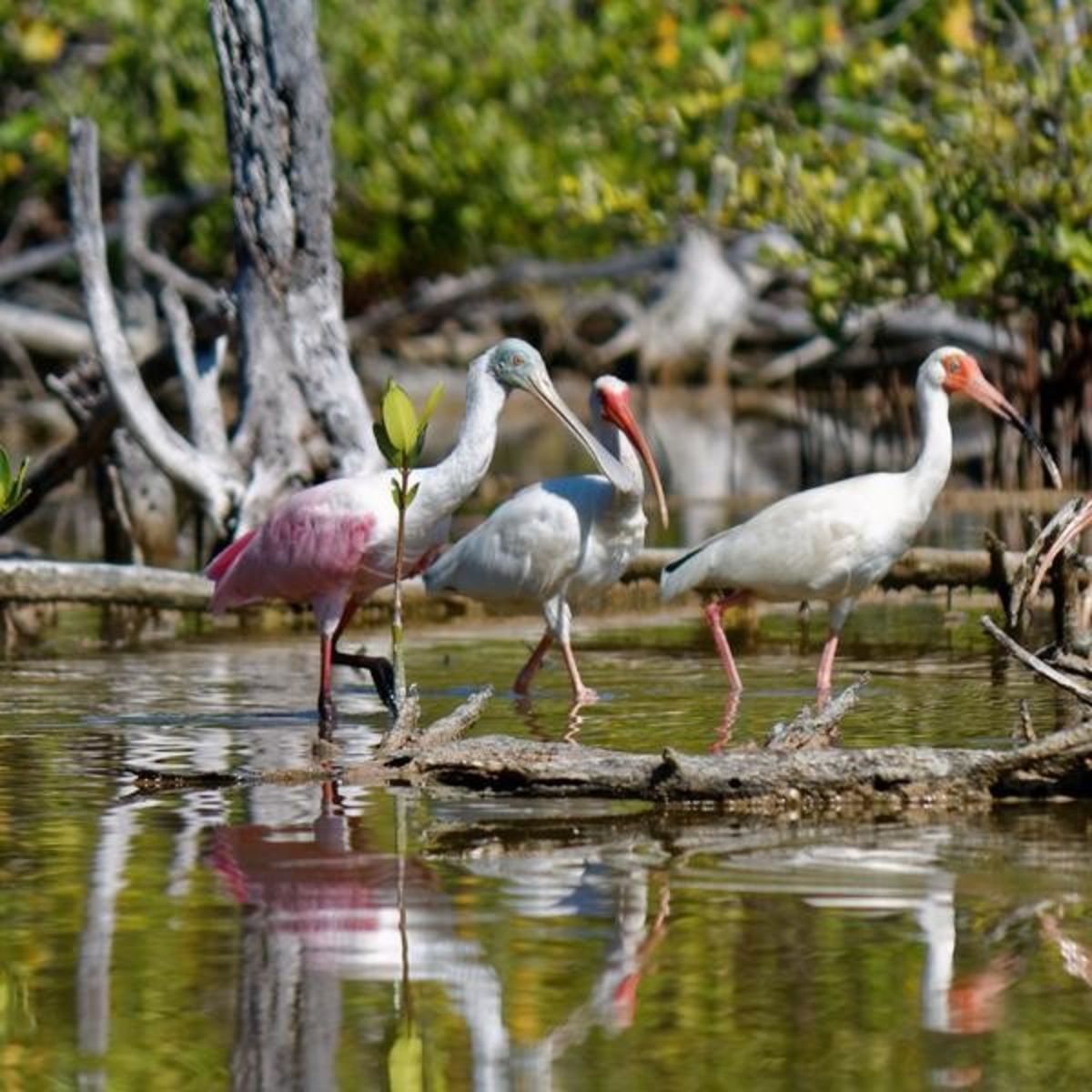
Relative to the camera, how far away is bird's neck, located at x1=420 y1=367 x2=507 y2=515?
1088 centimetres

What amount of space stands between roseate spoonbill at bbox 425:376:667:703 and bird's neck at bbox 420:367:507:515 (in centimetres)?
56

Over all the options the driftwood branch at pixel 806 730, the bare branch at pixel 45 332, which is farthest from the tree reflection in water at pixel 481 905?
the bare branch at pixel 45 332

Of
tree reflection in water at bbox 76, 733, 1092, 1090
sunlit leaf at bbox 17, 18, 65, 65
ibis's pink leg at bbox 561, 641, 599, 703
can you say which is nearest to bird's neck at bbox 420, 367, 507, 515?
ibis's pink leg at bbox 561, 641, 599, 703

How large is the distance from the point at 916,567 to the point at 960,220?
5.59 metres

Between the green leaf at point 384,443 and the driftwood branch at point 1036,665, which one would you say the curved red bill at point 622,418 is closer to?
the green leaf at point 384,443

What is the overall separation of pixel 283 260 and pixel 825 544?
4103 millimetres

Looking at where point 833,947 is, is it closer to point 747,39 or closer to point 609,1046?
point 609,1046

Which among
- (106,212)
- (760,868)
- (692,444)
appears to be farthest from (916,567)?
(106,212)

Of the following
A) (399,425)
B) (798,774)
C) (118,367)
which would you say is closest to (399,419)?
(399,425)

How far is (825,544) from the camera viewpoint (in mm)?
11656

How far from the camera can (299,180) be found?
48.2 ft

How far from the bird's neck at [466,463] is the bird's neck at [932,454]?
169 centimetres

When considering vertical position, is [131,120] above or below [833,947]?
above

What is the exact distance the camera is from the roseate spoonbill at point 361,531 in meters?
10.9
